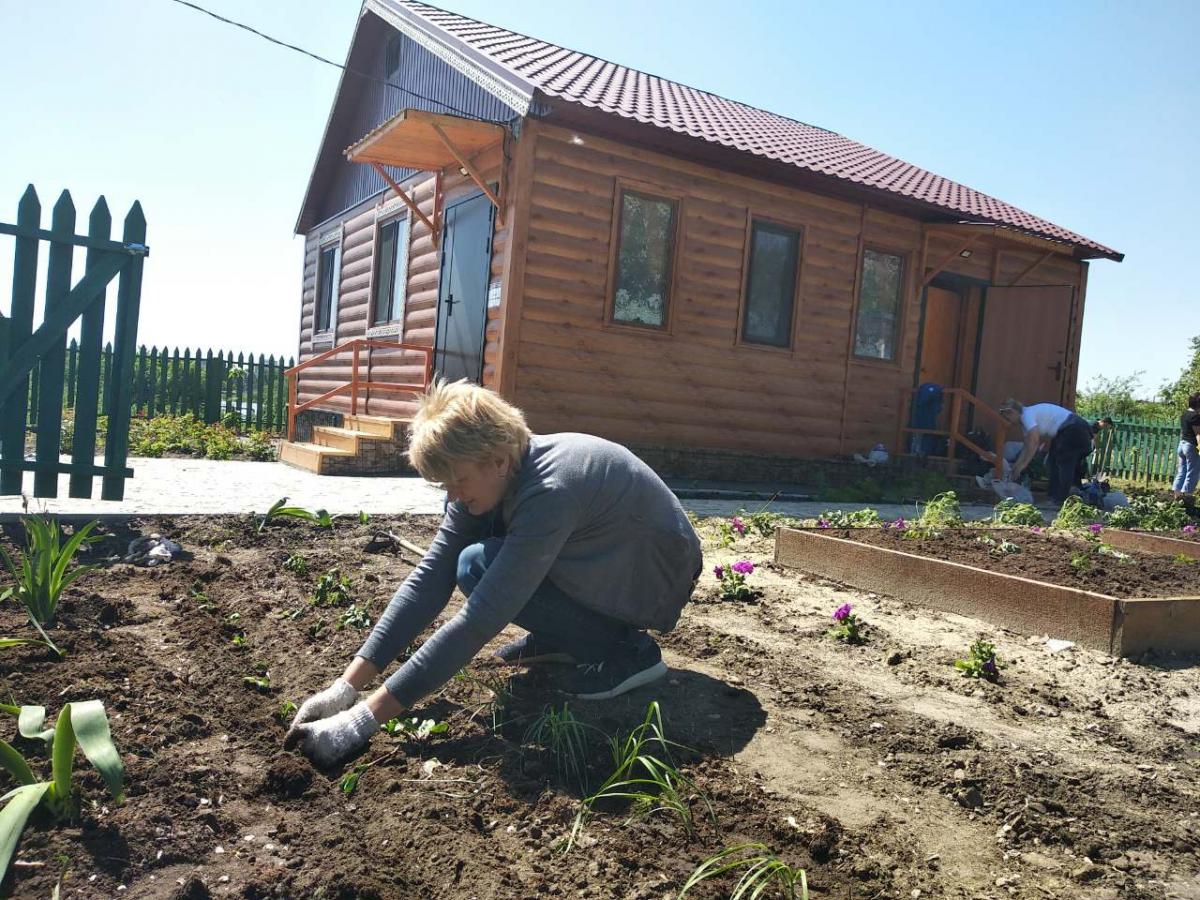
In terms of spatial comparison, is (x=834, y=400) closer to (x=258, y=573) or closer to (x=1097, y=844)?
(x=258, y=573)

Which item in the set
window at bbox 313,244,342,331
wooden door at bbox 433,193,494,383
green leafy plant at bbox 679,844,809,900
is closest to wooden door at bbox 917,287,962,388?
wooden door at bbox 433,193,494,383

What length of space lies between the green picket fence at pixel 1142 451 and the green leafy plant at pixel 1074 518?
1331 cm

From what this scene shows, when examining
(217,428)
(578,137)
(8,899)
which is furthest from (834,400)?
(8,899)

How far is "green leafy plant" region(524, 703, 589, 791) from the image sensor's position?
245 cm

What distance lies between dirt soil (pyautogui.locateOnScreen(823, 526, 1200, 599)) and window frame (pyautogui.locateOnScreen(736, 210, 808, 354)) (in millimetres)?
5300

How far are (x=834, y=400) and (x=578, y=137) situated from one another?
4.52m

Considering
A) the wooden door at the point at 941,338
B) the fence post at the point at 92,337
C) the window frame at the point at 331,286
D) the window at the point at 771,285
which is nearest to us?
the fence post at the point at 92,337

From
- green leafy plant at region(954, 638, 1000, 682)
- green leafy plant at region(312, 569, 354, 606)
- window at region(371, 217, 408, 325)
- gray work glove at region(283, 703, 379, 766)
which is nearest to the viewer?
gray work glove at region(283, 703, 379, 766)

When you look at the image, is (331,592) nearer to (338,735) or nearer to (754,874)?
(338,735)

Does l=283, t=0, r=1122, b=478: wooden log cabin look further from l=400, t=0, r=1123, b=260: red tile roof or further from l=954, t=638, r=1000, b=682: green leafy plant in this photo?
l=954, t=638, r=1000, b=682: green leafy plant

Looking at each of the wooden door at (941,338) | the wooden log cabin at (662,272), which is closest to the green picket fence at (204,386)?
A: the wooden log cabin at (662,272)

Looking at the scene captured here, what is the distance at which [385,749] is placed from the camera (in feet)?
8.55

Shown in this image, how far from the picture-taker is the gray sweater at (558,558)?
100 inches

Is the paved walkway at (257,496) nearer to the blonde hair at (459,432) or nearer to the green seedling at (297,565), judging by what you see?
the green seedling at (297,565)
